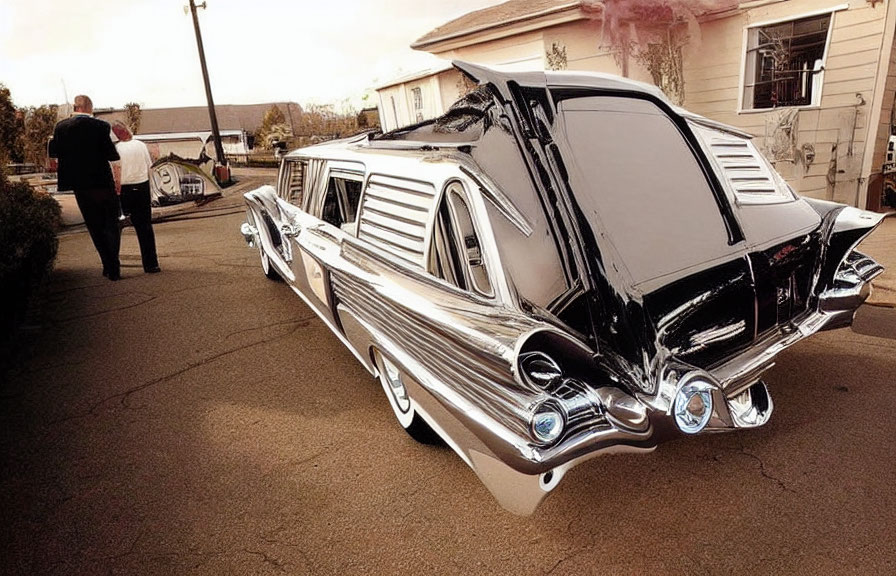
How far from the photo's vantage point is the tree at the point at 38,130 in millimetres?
37938

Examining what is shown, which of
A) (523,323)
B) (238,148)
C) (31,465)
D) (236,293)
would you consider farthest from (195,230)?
(238,148)

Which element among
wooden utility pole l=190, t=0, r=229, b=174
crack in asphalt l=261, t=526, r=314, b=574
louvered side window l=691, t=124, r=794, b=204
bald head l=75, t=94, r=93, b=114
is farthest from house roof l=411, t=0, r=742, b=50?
wooden utility pole l=190, t=0, r=229, b=174

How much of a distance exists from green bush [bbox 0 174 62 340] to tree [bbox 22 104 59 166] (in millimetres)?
40177

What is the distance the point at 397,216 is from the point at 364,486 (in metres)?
1.27

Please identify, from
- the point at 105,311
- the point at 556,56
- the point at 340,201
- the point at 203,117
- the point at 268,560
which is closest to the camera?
the point at 268,560

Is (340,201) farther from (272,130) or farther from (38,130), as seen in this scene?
(272,130)

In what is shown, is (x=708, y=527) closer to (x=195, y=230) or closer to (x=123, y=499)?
(x=123, y=499)

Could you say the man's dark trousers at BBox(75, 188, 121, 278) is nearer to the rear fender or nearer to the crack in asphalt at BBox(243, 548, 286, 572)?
the crack in asphalt at BBox(243, 548, 286, 572)

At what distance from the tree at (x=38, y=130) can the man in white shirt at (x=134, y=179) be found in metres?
40.4

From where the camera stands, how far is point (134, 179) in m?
5.97

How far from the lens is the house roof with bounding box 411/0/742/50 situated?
7965 mm

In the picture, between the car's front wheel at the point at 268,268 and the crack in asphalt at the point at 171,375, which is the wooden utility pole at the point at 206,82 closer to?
→ the car's front wheel at the point at 268,268

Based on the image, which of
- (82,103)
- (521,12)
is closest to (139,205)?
(82,103)

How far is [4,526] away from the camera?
2398mm
